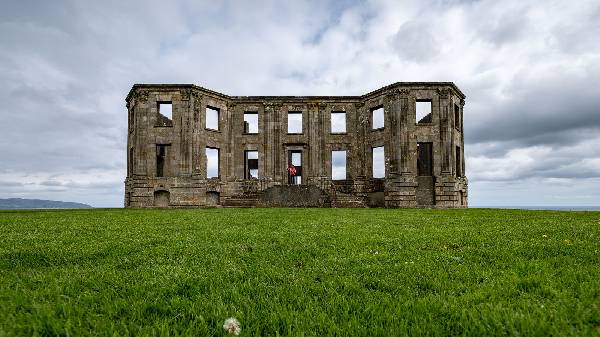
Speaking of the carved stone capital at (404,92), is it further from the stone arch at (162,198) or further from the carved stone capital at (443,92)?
the stone arch at (162,198)

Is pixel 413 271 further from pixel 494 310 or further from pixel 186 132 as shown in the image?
pixel 186 132

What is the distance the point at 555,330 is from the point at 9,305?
159 inches

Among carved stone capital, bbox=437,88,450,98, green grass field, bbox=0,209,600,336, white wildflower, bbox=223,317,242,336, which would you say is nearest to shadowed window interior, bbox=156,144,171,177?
carved stone capital, bbox=437,88,450,98

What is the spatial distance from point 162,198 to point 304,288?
25554 mm

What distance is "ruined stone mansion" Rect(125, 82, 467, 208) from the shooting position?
2552 cm

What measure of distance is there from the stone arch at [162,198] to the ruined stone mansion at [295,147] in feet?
0.24

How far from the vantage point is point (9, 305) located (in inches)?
106

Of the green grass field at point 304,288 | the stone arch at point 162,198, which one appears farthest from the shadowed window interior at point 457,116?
the green grass field at point 304,288

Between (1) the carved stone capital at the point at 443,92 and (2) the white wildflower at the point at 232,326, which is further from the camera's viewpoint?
(1) the carved stone capital at the point at 443,92

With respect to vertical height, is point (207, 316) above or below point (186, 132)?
below

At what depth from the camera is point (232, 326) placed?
2.32 meters

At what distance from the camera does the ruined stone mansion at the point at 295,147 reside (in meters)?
25.5

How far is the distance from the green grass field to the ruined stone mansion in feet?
62.5

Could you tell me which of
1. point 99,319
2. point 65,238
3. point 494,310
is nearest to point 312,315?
point 494,310
